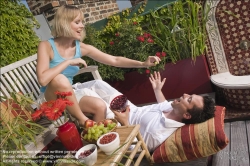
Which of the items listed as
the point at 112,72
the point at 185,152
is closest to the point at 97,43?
the point at 112,72

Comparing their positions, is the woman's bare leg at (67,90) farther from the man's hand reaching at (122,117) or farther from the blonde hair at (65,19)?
the blonde hair at (65,19)

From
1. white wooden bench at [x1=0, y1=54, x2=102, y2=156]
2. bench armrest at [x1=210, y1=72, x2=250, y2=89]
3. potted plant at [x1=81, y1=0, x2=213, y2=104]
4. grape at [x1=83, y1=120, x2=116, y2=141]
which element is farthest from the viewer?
potted plant at [x1=81, y1=0, x2=213, y2=104]

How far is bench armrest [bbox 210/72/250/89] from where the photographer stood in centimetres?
261

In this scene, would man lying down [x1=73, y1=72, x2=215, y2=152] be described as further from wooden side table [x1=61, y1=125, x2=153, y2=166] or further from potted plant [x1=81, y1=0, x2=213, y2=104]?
potted plant [x1=81, y1=0, x2=213, y2=104]

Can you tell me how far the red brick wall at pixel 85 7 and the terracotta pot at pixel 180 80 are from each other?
214cm

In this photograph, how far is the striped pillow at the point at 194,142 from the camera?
181 centimetres

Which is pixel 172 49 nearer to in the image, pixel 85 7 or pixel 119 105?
pixel 119 105

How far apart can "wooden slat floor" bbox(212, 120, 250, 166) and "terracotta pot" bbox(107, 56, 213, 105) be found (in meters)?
0.88

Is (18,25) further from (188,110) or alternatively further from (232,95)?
(232,95)

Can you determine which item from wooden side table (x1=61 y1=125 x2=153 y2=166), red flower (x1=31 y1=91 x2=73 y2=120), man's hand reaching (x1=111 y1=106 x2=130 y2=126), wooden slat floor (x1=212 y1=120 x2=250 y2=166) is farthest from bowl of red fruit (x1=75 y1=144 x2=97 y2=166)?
wooden slat floor (x1=212 y1=120 x2=250 y2=166)

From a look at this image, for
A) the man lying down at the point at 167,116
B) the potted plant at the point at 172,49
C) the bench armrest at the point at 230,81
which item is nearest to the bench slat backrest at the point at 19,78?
the potted plant at the point at 172,49

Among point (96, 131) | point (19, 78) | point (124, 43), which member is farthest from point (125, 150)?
point (124, 43)

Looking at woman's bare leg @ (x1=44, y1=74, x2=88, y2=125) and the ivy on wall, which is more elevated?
the ivy on wall

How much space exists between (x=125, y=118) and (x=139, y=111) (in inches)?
11.5
